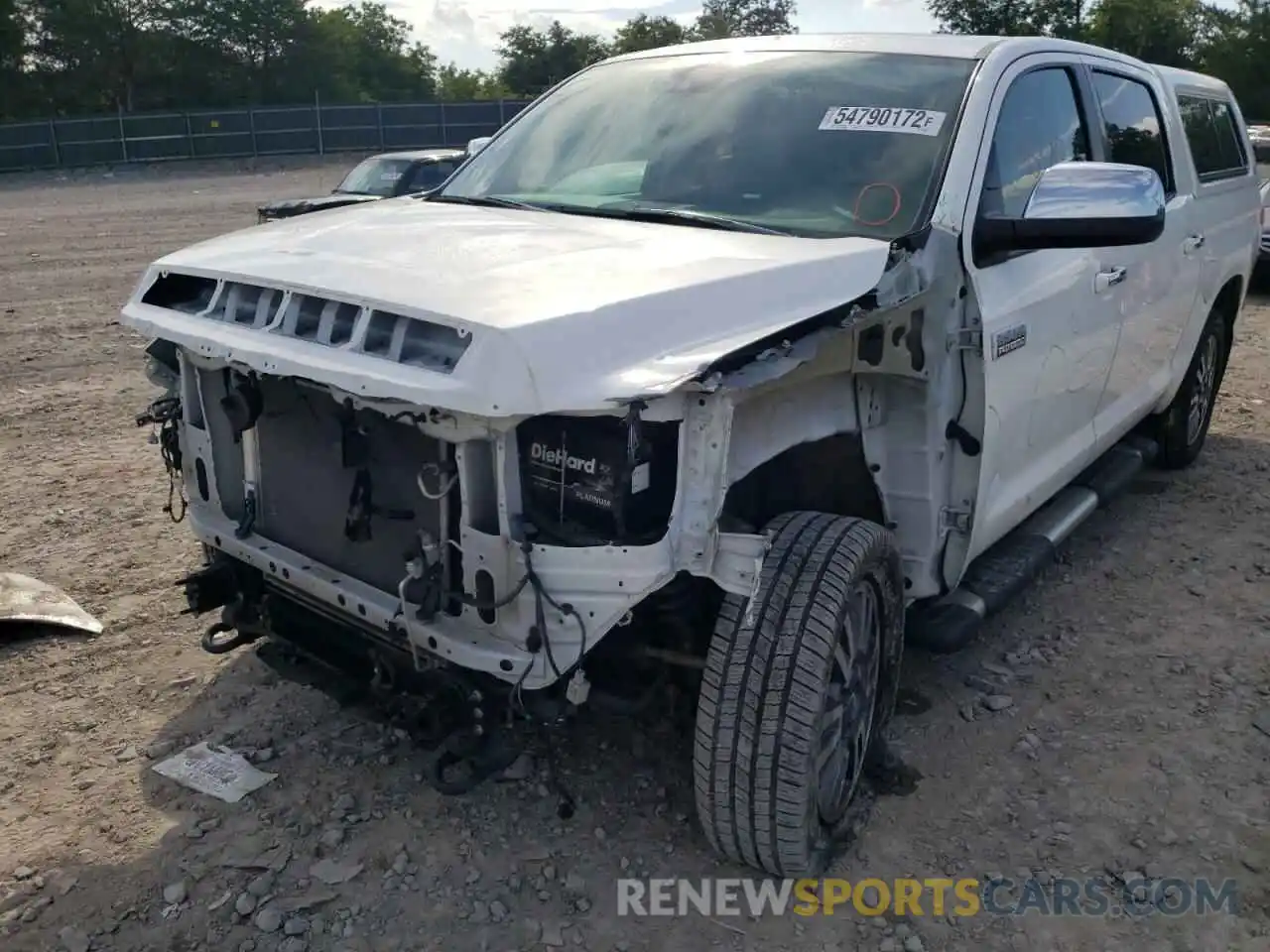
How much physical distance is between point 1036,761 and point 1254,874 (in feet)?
2.12

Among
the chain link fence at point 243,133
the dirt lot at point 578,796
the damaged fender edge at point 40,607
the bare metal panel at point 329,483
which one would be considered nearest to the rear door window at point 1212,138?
the dirt lot at point 578,796

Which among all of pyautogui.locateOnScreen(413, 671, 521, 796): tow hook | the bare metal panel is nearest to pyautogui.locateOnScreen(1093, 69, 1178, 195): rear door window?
the bare metal panel

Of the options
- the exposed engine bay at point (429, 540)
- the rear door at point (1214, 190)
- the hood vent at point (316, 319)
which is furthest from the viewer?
the rear door at point (1214, 190)

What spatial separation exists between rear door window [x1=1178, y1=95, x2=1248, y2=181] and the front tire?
3.47 meters

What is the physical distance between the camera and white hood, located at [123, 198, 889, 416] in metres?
2.25

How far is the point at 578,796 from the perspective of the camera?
10.7 ft

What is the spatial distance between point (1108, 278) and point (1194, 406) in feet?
7.41

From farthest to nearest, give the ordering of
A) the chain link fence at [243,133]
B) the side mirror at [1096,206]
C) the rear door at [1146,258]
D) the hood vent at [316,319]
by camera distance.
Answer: the chain link fence at [243,133] < the rear door at [1146,258] < the side mirror at [1096,206] < the hood vent at [316,319]

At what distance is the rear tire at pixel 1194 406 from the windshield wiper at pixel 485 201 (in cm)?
359

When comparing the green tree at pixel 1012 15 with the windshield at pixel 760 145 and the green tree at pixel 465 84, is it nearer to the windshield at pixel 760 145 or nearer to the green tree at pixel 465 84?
the green tree at pixel 465 84

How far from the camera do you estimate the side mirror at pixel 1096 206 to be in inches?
118

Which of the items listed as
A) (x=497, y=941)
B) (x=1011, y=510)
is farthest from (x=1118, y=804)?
(x=497, y=941)

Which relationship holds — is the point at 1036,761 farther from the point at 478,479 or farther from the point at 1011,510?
the point at 478,479

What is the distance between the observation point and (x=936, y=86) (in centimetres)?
354
